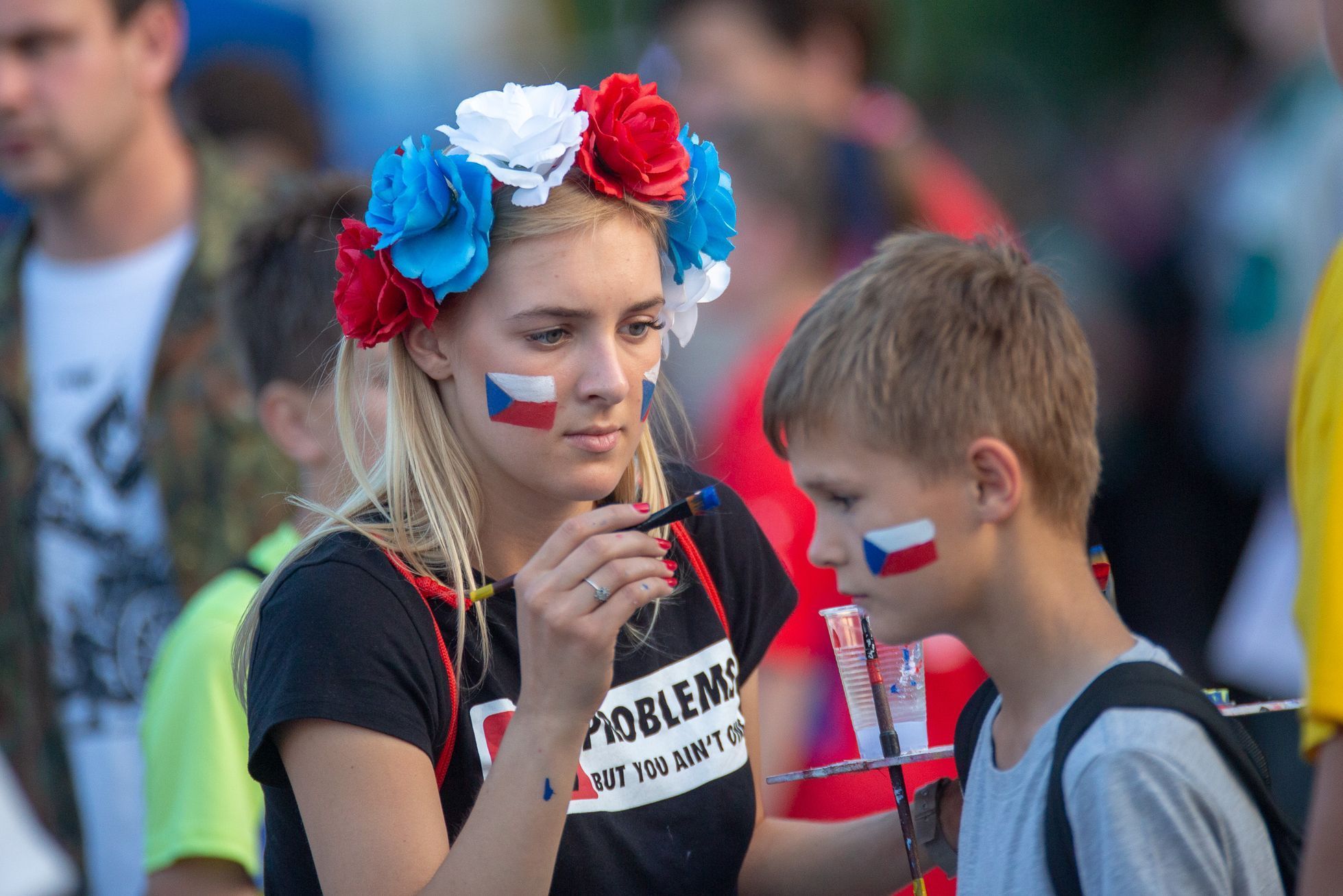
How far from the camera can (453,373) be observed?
225 cm

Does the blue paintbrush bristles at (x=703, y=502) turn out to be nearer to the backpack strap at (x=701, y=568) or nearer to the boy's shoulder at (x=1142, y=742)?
the backpack strap at (x=701, y=568)

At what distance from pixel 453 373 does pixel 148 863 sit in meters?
1.33

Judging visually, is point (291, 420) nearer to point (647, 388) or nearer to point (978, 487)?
point (647, 388)

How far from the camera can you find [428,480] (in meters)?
2.21

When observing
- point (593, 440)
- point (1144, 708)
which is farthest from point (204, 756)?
point (1144, 708)

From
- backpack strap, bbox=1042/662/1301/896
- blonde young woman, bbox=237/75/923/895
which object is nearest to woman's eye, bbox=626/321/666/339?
blonde young woman, bbox=237/75/923/895

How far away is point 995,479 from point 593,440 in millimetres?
633

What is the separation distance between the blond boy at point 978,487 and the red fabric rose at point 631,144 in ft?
1.48

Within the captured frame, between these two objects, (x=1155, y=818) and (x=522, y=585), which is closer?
(x=1155, y=818)

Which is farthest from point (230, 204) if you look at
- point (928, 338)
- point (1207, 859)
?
point (1207, 859)

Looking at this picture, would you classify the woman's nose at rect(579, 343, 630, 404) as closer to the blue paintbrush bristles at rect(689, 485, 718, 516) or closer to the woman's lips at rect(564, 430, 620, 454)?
the woman's lips at rect(564, 430, 620, 454)

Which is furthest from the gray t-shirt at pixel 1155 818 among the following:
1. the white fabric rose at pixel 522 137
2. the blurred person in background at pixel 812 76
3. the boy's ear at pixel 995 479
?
the blurred person in background at pixel 812 76

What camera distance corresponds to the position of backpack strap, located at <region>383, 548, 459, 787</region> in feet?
6.79

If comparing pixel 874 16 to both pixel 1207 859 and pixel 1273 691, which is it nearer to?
pixel 1273 691
